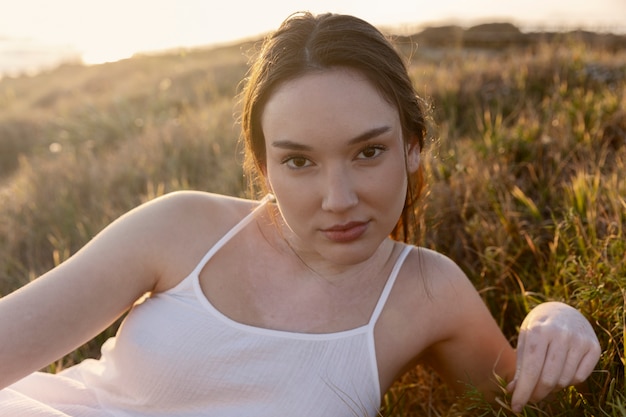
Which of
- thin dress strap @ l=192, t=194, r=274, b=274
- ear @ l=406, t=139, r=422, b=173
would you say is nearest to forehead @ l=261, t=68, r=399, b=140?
ear @ l=406, t=139, r=422, b=173

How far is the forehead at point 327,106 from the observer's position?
→ 1627 millimetres

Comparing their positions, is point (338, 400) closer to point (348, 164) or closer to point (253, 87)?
point (348, 164)

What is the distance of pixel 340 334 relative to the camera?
1.96 metres

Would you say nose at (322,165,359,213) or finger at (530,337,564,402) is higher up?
nose at (322,165,359,213)

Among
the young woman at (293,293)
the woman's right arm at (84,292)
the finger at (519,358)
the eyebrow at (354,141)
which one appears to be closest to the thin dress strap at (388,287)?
the young woman at (293,293)

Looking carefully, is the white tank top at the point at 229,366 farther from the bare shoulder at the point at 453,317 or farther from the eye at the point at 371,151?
the eye at the point at 371,151

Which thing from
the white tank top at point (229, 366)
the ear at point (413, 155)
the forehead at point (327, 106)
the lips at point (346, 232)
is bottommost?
the white tank top at point (229, 366)

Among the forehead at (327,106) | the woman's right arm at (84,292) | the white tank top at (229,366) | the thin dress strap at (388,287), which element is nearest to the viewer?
the forehead at (327,106)

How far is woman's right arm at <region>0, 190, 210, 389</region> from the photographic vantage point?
174 centimetres

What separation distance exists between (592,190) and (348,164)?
4.43 feet

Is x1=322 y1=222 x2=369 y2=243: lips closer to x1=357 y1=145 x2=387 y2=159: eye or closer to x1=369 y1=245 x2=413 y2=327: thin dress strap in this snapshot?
x1=357 y1=145 x2=387 y2=159: eye

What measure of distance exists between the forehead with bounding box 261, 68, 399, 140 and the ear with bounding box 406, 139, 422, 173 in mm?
231

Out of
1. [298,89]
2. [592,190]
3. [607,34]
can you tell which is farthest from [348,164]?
[607,34]

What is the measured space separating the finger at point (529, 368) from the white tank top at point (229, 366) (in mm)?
439
